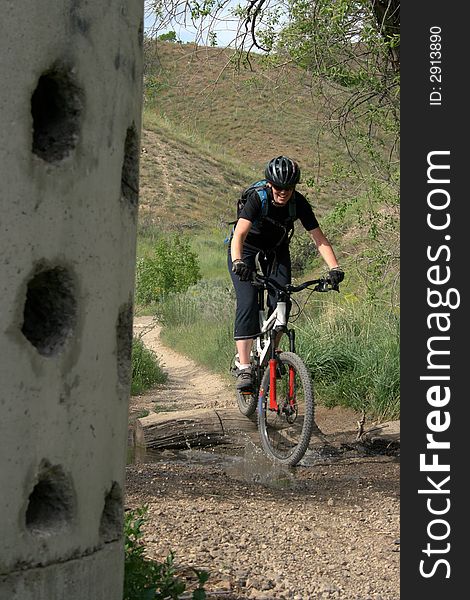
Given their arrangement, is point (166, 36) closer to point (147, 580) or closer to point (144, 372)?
point (144, 372)

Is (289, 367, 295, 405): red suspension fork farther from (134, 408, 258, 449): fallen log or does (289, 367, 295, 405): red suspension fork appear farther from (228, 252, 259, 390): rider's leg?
(134, 408, 258, 449): fallen log

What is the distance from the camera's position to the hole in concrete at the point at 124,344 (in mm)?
3484

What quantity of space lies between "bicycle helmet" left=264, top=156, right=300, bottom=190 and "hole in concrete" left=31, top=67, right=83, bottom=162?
441 cm

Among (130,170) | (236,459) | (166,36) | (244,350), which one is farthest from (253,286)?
Result: (130,170)

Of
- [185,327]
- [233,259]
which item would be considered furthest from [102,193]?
[185,327]

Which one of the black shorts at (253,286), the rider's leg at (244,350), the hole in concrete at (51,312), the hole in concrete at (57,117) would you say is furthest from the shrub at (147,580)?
the rider's leg at (244,350)

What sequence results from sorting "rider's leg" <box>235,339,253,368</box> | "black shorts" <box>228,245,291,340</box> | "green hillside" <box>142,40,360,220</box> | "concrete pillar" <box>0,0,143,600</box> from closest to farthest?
1. "concrete pillar" <box>0,0,143,600</box>
2. "black shorts" <box>228,245,291,340</box>
3. "rider's leg" <box>235,339,253,368</box>
4. "green hillside" <box>142,40,360,220</box>

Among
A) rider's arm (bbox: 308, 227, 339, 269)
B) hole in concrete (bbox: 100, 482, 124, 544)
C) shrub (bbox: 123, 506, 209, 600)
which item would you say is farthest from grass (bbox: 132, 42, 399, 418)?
hole in concrete (bbox: 100, 482, 124, 544)

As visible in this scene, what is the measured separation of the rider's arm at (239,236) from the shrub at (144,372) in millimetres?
5540

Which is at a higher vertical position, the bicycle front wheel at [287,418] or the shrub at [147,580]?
the bicycle front wheel at [287,418]

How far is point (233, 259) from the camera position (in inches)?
308

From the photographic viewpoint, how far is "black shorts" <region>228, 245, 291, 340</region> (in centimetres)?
826

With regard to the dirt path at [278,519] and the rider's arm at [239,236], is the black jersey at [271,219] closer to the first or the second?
the rider's arm at [239,236]

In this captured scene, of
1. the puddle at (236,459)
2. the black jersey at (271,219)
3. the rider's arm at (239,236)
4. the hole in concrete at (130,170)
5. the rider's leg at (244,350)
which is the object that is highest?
the black jersey at (271,219)
